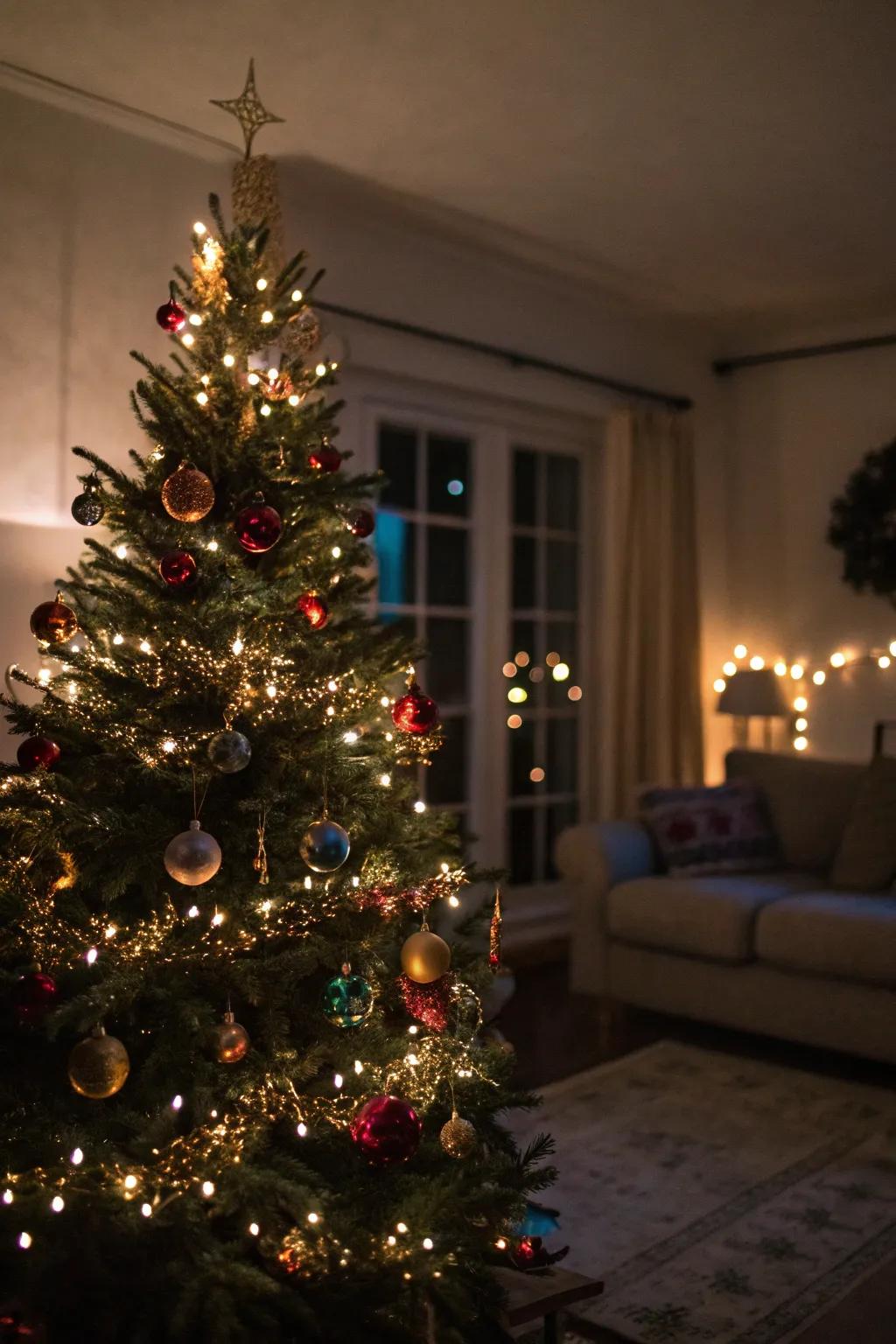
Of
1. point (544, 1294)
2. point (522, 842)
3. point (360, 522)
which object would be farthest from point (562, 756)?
point (544, 1294)

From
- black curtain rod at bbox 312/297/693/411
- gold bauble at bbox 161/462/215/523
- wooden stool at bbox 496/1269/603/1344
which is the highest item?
black curtain rod at bbox 312/297/693/411

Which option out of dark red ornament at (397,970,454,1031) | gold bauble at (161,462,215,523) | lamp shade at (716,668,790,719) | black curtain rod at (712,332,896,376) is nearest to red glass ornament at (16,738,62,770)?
gold bauble at (161,462,215,523)

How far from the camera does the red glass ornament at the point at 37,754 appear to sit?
2.14 meters

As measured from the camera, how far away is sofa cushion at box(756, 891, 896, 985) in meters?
3.65

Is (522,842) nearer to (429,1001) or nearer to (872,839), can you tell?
(872,839)

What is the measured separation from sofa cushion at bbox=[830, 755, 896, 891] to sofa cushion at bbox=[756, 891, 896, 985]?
126 mm

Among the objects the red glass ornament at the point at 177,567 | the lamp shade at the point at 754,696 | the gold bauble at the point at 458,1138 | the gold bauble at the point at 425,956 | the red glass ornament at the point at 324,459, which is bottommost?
the gold bauble at the point at 458,1138

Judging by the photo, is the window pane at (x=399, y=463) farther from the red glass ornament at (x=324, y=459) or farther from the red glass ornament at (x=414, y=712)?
the red glass ornament at (x=414, y=712)

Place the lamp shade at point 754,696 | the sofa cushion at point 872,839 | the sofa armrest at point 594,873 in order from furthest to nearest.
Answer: the lamp shade at point 754,696 → the sofa armrest at point 594,873 → the sofa cushion at point 872,839

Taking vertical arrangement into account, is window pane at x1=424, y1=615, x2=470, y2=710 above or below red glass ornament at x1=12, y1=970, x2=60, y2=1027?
above

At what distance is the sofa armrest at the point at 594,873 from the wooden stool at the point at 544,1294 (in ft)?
7.79

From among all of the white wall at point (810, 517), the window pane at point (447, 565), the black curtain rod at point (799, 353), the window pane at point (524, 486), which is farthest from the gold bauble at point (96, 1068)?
the black curtain rod at point (799, 353)

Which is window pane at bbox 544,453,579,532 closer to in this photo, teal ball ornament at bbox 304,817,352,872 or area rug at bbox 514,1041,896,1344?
area rug at bbox 514,1041,896,1344

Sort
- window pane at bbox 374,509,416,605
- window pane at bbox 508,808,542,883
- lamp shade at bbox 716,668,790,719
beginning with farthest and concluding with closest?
lamp shade at bbox 716,668,790,719
window pane at bbox 508,808,542,883
window pane at bbox 374,509,416,605
